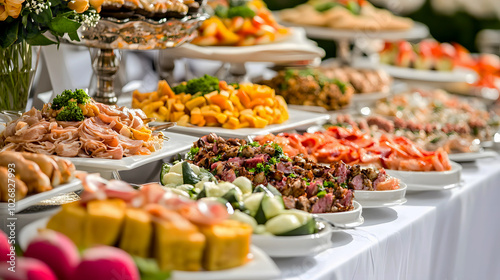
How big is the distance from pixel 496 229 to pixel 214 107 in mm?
1098

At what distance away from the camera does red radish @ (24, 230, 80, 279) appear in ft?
2.71

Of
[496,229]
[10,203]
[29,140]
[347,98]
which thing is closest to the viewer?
[10,203]

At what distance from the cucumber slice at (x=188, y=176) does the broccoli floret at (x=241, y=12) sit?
1368mm

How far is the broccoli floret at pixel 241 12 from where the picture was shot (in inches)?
102

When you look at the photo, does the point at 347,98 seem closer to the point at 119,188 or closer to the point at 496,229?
the point at 496,229

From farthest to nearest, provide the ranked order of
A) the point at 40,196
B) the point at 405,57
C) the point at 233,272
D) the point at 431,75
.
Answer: the point at 405,57, the point at 431,75, the point at 40,196, the point at 233,272

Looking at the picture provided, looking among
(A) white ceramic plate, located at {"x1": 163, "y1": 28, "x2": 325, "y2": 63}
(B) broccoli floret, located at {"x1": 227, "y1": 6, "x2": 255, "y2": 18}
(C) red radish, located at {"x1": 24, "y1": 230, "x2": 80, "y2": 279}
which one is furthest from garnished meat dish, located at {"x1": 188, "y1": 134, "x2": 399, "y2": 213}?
(B) broccoli floret, located at {"x1": 227, "y1": 6, "x2": 255, "y2": 18}

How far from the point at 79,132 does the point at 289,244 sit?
0.59 meters

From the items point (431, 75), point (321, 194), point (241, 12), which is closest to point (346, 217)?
point (321, 194)

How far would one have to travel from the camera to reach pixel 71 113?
4.83 feet

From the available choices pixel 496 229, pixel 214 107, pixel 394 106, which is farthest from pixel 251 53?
pixel 496 229

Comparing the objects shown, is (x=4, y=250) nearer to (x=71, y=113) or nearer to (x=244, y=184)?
(x=244, y=184)

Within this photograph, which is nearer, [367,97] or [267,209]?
[267,209]

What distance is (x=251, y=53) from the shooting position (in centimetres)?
234
